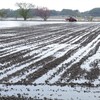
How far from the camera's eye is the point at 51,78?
9727mm

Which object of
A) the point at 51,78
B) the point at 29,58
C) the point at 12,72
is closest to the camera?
the point at 51,78

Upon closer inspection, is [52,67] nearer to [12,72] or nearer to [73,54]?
[12,72]

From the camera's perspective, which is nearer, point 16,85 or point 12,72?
point 16,85

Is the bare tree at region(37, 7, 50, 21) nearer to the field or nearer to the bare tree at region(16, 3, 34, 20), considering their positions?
the bare tree at region(16, 3, 34, 20)

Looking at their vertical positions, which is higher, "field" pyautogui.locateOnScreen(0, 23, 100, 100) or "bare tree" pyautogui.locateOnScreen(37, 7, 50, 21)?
"field" pyautogui.locateOnScreen(0, 23, 100, 100)

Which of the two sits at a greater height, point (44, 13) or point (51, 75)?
point (51, 75)

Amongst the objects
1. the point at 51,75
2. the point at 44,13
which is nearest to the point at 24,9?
the point at 44,13

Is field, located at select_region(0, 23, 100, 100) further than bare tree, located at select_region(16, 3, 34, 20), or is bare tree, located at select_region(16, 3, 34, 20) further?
bare tree, located at select_region(16, 3, 34, 20)

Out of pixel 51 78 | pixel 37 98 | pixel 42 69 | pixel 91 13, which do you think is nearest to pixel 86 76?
pixel 51 78

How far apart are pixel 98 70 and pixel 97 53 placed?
4225mm

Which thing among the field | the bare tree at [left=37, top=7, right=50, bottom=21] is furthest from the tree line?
the field

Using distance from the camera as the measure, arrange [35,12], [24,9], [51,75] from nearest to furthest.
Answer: [51,75] < [24,9] < [35,12]

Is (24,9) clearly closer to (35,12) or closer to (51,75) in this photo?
(35,12)

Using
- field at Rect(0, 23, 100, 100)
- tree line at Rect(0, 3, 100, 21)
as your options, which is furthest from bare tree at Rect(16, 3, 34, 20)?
field at Rect(0, 23, 100, 100)
